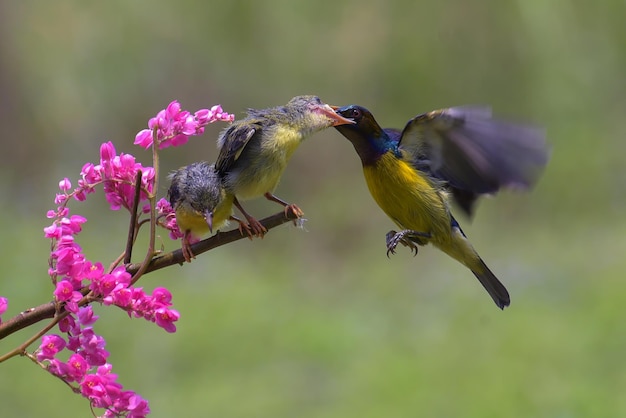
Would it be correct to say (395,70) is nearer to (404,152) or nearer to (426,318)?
(426,318)

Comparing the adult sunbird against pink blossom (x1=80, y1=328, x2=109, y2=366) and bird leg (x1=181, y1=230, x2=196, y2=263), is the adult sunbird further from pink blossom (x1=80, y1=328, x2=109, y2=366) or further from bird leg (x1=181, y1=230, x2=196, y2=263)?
pink blossom (x1=80, y1=328, x2=109, y2=366)

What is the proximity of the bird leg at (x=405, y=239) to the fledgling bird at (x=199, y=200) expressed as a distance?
1.09 feet

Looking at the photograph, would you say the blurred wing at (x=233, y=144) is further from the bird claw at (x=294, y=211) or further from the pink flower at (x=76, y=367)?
the pink flower at (x=76, y=367)

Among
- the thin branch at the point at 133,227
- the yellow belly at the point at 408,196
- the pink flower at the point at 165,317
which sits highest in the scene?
the thin branch at the point at 133,227

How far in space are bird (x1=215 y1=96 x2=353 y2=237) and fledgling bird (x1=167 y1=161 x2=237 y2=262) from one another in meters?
0.03

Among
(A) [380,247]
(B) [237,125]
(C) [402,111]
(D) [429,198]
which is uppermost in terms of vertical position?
(B) [237,125]

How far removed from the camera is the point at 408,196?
2.06 metres

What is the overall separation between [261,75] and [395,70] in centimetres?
88

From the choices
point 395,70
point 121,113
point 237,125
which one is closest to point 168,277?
point 121,113

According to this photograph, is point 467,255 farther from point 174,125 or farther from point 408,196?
point 174,125

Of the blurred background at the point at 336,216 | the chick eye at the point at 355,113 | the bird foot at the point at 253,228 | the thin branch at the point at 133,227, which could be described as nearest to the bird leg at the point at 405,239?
the chick eye at the point at 355,113

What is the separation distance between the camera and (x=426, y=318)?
4477 millimetres

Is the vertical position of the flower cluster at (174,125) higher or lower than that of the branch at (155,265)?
higher

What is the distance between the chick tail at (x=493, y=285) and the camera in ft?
6.86
